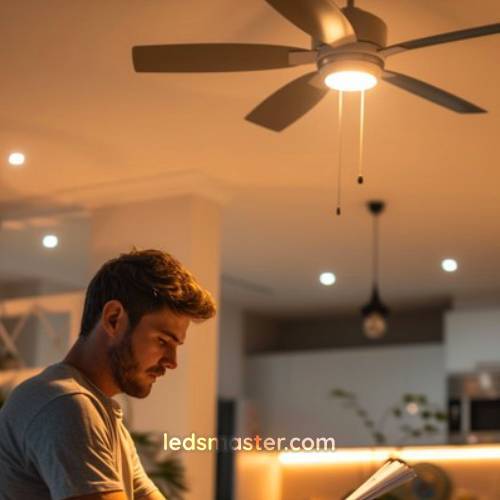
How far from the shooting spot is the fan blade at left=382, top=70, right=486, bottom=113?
141 inches

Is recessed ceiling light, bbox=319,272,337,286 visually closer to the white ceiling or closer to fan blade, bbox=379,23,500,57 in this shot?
the white ceiling

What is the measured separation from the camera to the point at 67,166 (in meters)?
5.50

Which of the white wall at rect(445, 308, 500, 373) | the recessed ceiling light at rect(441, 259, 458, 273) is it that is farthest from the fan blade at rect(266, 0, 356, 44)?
Result: the white wall at rect(445, 308, 500, 373)

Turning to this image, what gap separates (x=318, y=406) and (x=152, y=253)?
7.44 metres

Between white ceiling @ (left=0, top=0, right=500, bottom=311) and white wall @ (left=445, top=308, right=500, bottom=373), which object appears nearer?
white ceiling @ (left=0, top=0, right=500, bottom=311)

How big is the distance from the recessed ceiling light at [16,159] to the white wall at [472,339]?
4050 millimetres

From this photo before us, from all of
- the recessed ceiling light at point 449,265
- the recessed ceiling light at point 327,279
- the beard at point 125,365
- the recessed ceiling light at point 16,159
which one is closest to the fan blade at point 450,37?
the beard at point 125,365

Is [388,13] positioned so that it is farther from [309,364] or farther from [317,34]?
[309,364]

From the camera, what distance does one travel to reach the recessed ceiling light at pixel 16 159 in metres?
5.30

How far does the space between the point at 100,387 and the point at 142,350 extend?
9cm

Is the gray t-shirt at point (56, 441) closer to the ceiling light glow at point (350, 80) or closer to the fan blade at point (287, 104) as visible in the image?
the ceiling light glow at point (350, 80)

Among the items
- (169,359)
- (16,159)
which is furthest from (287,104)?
(169,359)

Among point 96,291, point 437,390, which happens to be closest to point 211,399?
point 437,390

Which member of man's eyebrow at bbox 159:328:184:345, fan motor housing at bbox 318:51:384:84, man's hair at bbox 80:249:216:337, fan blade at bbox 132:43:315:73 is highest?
fan motor housing at bbox 318:51:384:84
